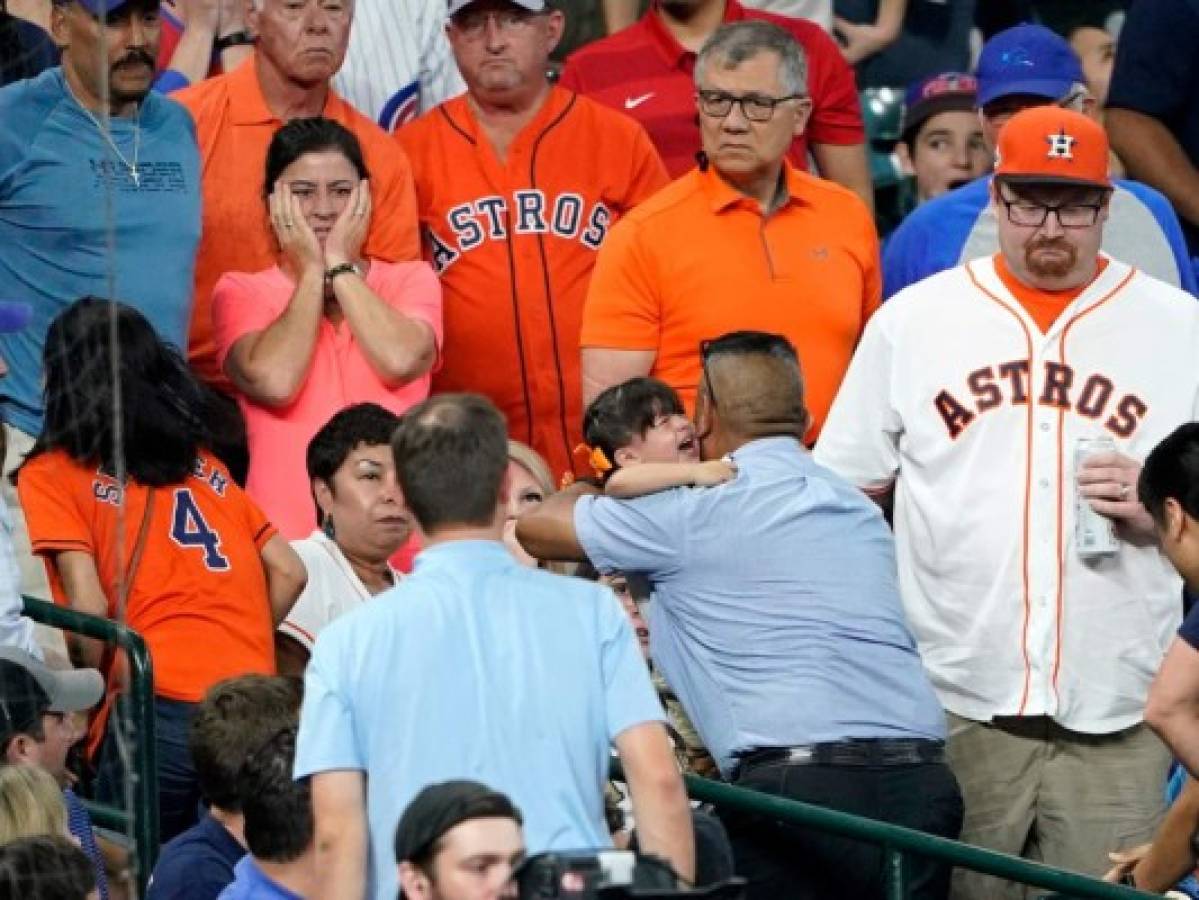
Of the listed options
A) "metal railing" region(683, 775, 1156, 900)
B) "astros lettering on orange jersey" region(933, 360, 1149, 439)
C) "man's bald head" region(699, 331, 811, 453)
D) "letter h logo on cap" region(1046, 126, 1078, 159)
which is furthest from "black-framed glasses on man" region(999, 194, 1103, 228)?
"metal railing" region(683, 775, 1156, 900)

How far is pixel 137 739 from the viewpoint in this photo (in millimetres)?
7758

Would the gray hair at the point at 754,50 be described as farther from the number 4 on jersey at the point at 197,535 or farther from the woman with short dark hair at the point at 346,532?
the number 4 on jersey at the point at 197,535

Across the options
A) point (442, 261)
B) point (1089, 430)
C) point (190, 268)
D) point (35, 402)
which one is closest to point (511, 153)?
point (442, 261)

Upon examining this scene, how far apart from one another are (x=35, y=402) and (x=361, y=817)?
10.7ft

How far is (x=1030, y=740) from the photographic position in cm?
783

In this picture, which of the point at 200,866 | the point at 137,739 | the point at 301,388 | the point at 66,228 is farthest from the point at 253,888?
the point at 66,228

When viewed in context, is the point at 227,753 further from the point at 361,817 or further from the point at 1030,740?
the point at 1030,740

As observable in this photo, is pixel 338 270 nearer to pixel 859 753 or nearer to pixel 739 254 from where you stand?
pixel 739 254

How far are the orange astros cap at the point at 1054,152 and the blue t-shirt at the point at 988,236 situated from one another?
791 mm

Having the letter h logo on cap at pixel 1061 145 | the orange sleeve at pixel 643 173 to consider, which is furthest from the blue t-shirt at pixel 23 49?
the letter h logo on cap at pixel 1061 145

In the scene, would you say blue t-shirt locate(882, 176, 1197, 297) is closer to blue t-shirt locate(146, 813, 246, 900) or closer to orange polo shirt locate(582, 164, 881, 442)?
orange polo shirt locate(582, 164, 881, 442)

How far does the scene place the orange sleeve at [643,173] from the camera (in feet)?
32.0

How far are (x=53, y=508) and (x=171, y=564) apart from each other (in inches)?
14.1

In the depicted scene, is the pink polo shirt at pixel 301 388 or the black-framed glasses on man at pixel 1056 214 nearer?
the black-framed glasses on man at pixel 1056 214
